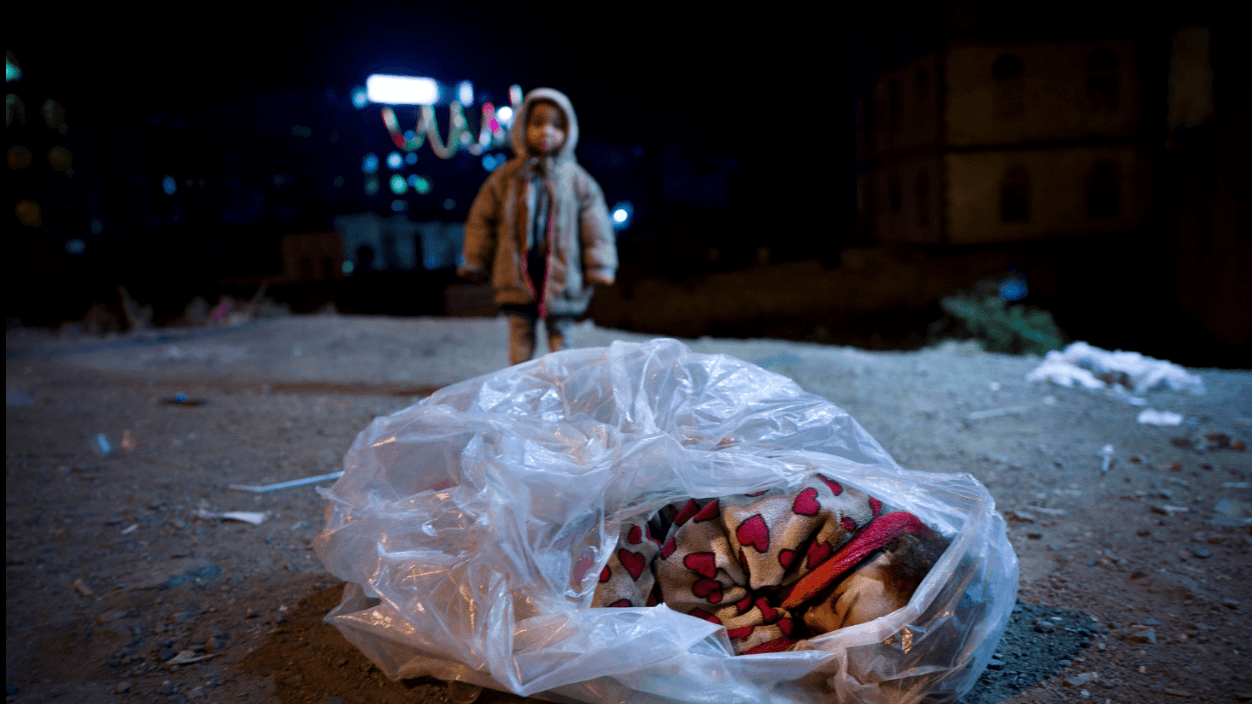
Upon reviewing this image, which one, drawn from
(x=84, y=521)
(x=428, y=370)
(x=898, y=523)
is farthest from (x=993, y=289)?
(x=84, y=521)

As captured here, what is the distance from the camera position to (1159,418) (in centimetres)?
388

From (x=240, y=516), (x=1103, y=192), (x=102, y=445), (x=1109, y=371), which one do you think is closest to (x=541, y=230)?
(x=240, y=516)

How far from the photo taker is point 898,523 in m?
1.72

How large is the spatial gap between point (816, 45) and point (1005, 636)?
1605 centimetres

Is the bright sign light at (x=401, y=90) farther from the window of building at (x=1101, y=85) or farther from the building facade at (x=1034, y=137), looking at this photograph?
the window of building at (x=1101, y=85)

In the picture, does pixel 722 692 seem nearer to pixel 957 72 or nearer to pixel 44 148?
pixel 957 72

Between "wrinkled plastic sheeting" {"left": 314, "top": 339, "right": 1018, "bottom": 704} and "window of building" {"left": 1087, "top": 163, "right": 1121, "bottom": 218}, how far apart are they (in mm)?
12403

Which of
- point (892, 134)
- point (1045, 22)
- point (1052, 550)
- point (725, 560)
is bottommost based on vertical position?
point (1052, 550)

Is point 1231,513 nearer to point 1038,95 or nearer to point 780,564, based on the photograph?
point 780,564

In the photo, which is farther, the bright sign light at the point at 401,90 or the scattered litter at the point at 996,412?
the bright sign light at the point at 401,90

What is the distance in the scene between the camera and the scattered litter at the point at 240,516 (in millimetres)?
2957

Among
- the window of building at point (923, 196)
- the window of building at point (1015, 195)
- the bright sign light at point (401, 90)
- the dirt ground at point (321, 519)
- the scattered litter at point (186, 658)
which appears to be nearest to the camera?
the dirt ground at point (321, 519)

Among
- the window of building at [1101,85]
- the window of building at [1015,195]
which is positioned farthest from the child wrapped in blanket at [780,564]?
the window of building at [1101,85]

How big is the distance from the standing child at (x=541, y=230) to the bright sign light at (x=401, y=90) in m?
13.0
